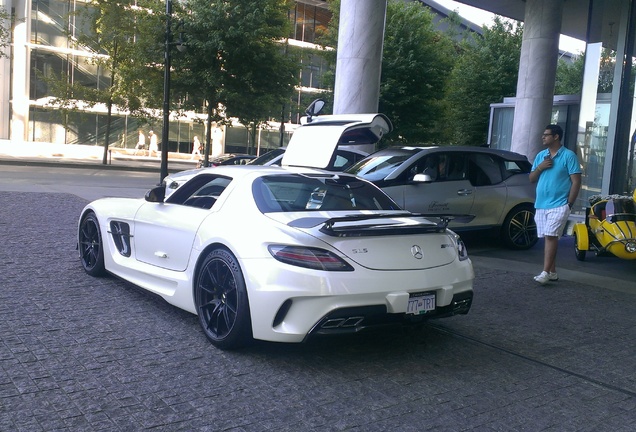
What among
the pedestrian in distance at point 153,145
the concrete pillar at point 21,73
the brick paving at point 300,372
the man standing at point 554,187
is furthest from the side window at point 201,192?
the concrete pillar at point 21,73

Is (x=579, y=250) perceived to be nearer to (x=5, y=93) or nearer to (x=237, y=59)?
(x=237, y=59)

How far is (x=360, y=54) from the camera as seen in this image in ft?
46.2

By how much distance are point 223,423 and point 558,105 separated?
52.8ft

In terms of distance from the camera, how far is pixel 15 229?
32.2ft

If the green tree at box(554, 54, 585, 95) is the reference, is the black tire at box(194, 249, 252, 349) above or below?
below

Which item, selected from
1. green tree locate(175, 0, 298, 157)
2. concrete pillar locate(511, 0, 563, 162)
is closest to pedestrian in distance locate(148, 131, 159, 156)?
green tree locate(175, 0, 298, 157)

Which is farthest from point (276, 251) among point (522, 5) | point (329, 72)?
point (329, 72)

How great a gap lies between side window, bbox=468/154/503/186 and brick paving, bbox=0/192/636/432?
12.8ft

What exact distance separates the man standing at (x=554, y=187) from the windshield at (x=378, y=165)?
243cm

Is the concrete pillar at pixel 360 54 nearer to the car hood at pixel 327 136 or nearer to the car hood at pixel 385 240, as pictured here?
the car hood at pixel 327 136

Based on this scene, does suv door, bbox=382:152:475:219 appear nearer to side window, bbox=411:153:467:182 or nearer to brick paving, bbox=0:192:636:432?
side window, bbox=411:153:467:182

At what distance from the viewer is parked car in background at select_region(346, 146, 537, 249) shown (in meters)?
9.67

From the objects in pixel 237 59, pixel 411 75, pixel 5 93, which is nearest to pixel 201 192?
pixel 237 59

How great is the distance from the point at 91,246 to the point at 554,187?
17.5 feet
